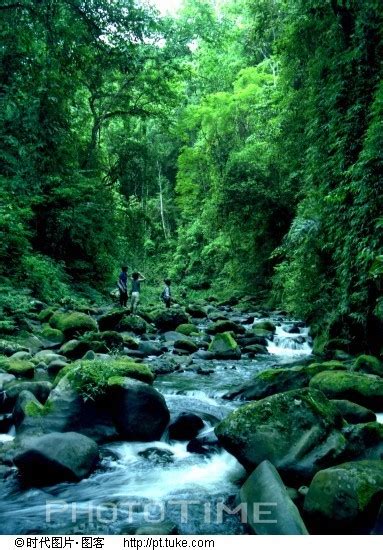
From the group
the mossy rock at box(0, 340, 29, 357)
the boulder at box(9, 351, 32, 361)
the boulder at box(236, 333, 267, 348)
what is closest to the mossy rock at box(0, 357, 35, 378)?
the boulder at box(9, 351, 32, 361)

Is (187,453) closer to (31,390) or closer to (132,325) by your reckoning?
(31,390)

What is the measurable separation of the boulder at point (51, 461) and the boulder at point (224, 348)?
231 inches

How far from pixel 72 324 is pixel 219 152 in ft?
61.3

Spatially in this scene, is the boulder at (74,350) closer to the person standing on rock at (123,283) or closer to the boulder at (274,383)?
the boulder at (274,383)

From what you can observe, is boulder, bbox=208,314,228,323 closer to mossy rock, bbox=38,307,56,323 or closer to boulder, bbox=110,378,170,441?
mossy rock, bbox=38,307,56,323

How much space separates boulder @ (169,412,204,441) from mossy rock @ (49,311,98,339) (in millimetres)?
5094

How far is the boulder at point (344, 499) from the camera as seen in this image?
3062 mm

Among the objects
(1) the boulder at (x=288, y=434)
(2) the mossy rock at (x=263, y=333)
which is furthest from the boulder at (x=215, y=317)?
(1) the boulder at (x=288, y=434)

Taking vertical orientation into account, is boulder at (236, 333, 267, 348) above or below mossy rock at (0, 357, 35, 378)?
below

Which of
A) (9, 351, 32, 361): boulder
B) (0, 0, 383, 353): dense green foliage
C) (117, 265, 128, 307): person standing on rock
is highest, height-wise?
(0, 0, 383, 353): dense green foliage

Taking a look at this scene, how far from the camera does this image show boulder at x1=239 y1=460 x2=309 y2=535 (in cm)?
299

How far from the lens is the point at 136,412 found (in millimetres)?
5082

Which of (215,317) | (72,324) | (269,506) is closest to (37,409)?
(269,506)

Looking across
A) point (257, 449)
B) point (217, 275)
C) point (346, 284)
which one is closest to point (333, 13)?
point (346, 284)
